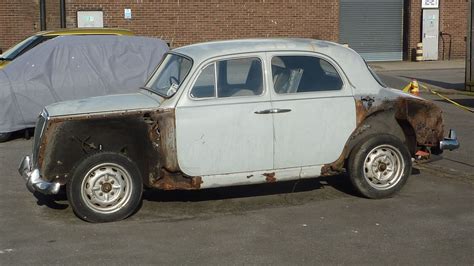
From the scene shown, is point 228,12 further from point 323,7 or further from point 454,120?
point 454,120

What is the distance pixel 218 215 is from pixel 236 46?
71.1 inches

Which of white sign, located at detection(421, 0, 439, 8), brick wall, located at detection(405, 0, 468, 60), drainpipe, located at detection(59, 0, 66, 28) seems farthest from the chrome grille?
white sign, located at detection(421, 0, 439, 8)

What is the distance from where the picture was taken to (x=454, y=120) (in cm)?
1350

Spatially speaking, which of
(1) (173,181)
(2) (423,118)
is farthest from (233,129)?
(2) (423,118)

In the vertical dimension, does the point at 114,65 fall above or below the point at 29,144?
above

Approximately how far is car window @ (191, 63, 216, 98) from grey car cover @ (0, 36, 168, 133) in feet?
16.7

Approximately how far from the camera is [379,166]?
310 inches

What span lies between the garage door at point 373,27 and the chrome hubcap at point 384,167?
2310 cm

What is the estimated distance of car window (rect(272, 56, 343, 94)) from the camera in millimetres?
7641

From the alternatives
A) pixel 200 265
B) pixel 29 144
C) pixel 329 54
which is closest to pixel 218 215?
pixel 200 265

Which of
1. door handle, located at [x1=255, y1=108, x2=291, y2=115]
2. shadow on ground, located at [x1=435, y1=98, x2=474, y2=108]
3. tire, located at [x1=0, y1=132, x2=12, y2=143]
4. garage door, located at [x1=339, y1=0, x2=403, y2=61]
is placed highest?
garage door, located at [x1=339, y1=0, x2=403, y2=61]

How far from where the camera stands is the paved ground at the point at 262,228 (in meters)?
6.06

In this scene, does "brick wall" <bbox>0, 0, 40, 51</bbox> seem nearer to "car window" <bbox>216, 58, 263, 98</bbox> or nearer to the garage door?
the garage door

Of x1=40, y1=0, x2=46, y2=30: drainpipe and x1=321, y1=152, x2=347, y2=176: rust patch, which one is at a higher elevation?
x1=40, y1=0, x2=46, y2=30: drainpipe
